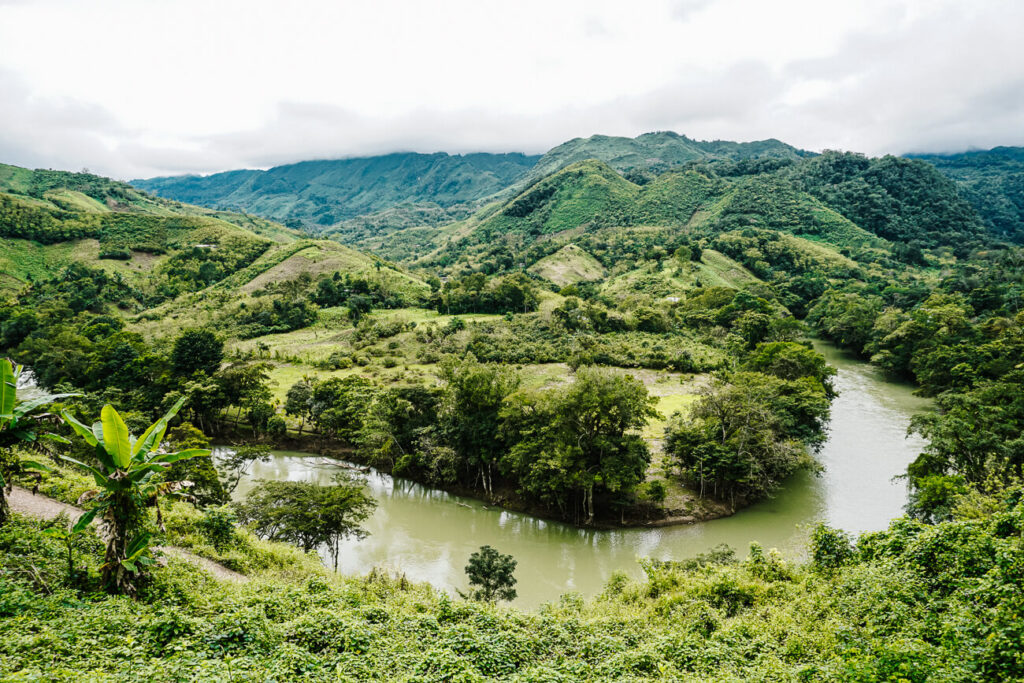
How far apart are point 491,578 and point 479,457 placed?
10.1 m

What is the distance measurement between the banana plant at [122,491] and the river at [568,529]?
12086 millimetres

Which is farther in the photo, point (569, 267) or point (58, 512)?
point (569, 267)

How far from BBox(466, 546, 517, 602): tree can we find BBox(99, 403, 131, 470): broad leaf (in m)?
11.7

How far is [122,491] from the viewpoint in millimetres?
9023

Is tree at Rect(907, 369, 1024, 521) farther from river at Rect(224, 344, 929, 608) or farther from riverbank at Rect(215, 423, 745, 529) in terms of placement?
riverbank at Rect(215, 423, 745, 529)

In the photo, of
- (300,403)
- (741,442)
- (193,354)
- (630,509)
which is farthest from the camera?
(193,354)

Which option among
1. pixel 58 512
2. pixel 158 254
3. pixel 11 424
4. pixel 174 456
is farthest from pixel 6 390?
pixel 158 254

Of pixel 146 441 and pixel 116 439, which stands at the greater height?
pixel 116 439

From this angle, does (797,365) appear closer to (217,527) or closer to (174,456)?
(217,527)

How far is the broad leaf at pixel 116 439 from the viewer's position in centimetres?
846

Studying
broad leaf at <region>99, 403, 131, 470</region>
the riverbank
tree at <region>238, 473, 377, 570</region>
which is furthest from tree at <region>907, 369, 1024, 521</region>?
broad leaf at <region>99, 403, 131, 470</region>

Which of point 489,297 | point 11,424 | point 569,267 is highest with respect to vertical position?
point 569,267

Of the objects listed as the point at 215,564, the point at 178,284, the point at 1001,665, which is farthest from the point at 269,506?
the point at 178,284

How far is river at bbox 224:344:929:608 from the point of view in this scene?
21.2m
